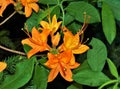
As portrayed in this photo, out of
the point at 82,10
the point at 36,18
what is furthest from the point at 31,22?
the point at 82,10

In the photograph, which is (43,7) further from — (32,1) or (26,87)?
(26,87)

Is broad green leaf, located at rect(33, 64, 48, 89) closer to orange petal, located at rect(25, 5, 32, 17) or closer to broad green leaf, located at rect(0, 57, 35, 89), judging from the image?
broad green leaf, located at rect(0, 57, 35, 89)

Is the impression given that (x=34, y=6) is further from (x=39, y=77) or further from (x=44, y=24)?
(x=39, y=77)

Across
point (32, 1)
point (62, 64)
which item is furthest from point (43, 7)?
point (62, 64)

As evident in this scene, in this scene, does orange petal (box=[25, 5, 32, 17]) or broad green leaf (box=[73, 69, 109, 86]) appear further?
orange petal (box=[25, 5, 32, 17])

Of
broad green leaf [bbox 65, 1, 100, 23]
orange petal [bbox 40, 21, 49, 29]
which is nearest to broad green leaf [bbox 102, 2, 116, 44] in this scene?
broad green leaf [bbox 65, 1, 100, 23]

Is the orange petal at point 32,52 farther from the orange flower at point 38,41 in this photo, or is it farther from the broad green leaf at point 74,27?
the broad green leaf at point 74,27
